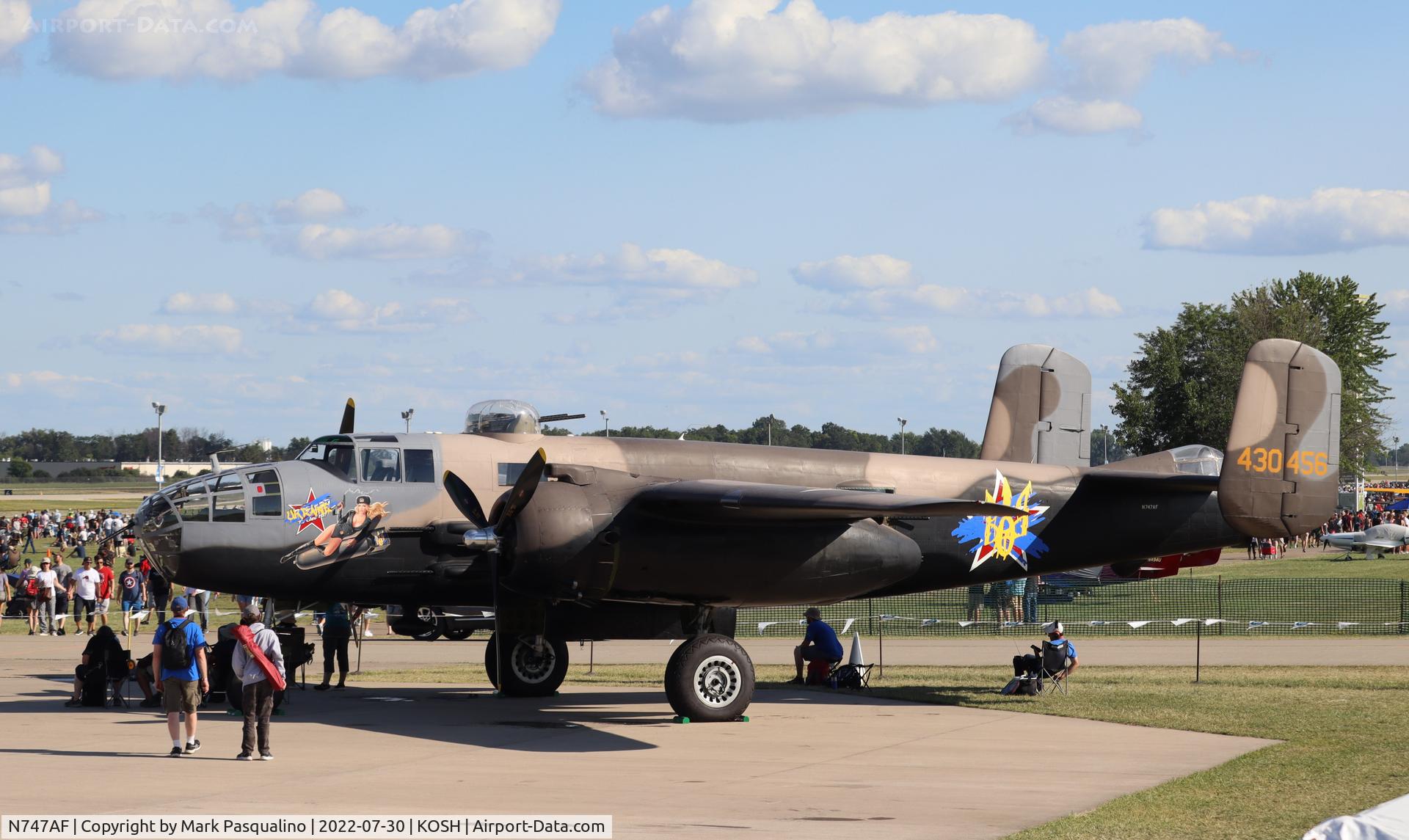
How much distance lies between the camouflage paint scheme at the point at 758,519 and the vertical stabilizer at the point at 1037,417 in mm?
4180

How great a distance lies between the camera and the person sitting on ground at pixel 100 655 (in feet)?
71.7

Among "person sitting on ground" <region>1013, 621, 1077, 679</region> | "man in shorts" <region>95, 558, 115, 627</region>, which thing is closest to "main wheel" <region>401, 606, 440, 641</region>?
"person sitting on ground" <region>1013, 621, 1077, 679</region>

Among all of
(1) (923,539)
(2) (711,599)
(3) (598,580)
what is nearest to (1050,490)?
(1) (923,539)

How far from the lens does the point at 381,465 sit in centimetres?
2100

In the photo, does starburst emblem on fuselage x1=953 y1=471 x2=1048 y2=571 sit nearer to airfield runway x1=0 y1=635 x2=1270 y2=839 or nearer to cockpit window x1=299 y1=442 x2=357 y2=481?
airfield runway x1=0 y1=635 x2=1270 y2=839

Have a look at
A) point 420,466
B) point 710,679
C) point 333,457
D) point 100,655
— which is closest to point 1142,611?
point 710,679

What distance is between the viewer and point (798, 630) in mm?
37031

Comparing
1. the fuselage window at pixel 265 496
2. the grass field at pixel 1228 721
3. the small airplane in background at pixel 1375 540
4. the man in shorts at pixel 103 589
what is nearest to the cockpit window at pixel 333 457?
the fuselage window at pixel 265 496

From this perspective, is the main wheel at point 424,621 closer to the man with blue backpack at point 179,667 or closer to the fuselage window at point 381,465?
the fuselage window at point 381,465

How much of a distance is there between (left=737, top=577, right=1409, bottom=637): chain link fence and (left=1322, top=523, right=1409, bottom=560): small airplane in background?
19.8 m

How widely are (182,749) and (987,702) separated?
1216 cm

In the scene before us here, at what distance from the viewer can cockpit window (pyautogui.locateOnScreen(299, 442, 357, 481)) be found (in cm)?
2080
